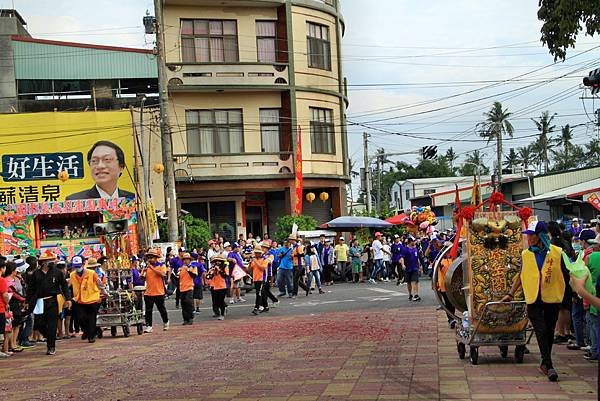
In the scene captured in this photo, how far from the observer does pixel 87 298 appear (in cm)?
1720

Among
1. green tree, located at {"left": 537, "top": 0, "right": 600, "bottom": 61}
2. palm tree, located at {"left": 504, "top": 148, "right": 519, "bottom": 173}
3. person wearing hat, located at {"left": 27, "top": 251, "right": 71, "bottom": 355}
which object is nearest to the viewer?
green tree, located at {"left": 537, "top": 0, "right": 600, "bottom": 61}

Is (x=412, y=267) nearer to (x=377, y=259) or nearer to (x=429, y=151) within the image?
(x=377, y=259)

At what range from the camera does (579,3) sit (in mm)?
9492

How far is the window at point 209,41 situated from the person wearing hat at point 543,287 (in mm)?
28907

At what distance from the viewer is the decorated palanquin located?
36.5ft

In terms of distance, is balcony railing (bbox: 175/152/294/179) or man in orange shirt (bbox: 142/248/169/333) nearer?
man in orange shirt (bbox: 142/248/169/333)

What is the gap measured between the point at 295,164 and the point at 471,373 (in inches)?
1095

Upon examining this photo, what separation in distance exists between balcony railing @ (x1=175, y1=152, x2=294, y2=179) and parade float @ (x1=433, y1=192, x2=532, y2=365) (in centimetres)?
2661

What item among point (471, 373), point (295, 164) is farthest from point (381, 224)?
point (471, 373)

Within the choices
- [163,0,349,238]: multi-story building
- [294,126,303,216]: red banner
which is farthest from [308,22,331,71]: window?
[294,126,303,216]: red banner

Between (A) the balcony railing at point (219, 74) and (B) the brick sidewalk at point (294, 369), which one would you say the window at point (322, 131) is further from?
(B) the brick sidewalk at point (294, 369)

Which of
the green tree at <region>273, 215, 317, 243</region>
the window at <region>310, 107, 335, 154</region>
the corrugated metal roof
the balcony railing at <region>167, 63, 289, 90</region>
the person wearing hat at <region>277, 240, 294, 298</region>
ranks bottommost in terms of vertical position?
the person wearing hat at <region>277, 240, 294, 298</region>

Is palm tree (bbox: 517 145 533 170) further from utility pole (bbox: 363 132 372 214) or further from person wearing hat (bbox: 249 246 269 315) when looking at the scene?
person wearing hat (bbox: 249 246 269 315)

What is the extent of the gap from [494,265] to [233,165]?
89.4 ft
